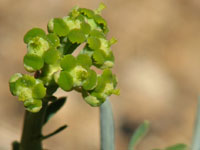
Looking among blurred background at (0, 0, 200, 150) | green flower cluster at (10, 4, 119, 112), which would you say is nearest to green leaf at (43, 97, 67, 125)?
green flower cluster at (10, 4, 119, 112)

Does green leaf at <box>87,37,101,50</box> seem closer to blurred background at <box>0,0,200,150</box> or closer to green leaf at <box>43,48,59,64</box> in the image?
green leaf at <box>43,48,59,64</box>

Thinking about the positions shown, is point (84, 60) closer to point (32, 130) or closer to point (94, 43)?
point (94, 43)

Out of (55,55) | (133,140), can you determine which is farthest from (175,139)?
(55,55)

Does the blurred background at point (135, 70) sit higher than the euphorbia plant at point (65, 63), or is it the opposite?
the blurred background at point (135, 70)

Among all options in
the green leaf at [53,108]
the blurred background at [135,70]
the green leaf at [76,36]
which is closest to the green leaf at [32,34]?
the green leaf at [76,36]

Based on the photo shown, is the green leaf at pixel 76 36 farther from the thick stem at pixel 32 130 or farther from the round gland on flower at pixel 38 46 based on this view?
the thick stem at pixel 32 130
